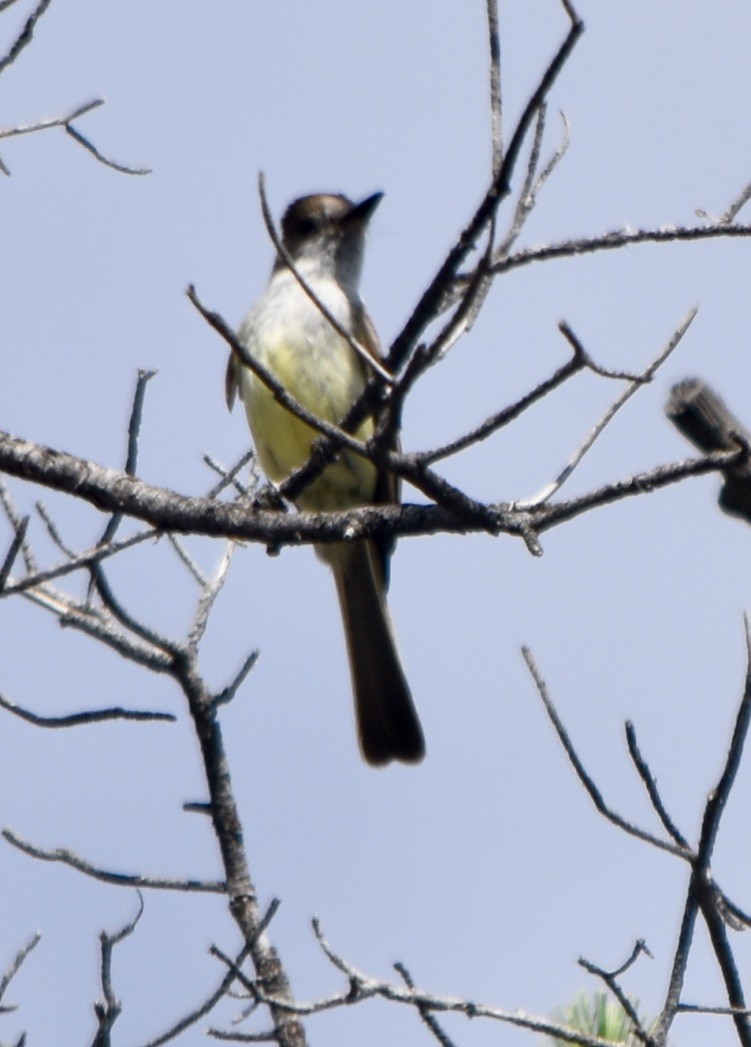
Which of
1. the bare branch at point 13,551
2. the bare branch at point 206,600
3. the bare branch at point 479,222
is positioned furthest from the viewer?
the bare branch at point 206,600

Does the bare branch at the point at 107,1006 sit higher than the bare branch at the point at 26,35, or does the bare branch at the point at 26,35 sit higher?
the bare branch at the point at 26,35

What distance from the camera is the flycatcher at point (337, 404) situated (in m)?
6.64

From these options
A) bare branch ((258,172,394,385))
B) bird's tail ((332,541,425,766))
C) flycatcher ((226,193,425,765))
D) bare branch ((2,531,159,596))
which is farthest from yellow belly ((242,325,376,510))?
bare branch ((258,172,394,385))

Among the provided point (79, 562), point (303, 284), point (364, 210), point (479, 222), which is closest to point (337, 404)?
point (364, 210)

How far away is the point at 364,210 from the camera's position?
760cm

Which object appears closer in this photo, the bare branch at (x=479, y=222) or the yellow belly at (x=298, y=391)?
the bare branch at (x=479, y=222)

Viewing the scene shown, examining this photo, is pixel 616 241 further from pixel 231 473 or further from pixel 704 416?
pixel 231 473

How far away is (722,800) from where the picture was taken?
3.22 meters

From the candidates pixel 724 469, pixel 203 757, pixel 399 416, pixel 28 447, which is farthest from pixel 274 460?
pixel 724 469

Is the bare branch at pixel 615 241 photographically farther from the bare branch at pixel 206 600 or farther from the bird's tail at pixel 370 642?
the bird's tail at pixel 370 642

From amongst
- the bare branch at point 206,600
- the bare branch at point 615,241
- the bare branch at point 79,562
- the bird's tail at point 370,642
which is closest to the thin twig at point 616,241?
the bare branch at point 615,241

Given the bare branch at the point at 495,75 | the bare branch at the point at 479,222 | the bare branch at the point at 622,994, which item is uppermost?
the bare branch at the point at 495,75

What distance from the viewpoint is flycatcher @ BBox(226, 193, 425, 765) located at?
6641 mm

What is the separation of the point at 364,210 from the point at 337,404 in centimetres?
146
